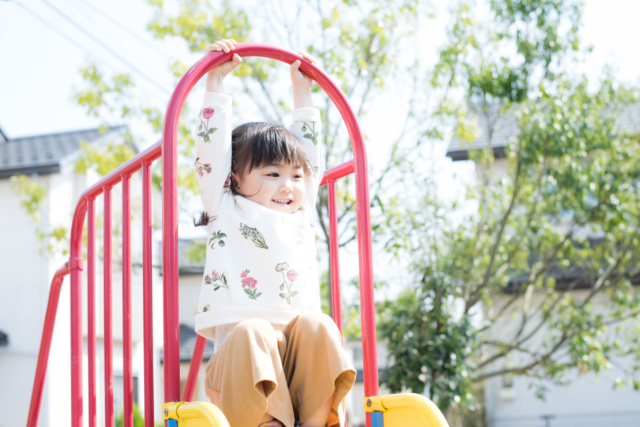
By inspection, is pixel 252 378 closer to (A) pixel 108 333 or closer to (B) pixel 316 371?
(B) pixel 316 371

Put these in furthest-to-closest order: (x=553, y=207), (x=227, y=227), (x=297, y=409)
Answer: (x=553, y=207) < (x=227, y=227) < (x=297, y=409)

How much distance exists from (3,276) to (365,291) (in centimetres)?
804

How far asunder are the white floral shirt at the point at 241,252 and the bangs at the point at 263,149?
0.05 meters

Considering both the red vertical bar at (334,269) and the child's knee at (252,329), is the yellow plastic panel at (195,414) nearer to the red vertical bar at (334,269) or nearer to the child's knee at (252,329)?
the child's knee at (252,329)

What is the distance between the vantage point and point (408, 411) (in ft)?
4.87

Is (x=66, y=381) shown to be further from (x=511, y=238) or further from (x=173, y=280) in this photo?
(x=173, y=280)

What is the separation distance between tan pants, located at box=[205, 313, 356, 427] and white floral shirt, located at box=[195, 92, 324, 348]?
0.10 meters

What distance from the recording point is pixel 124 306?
1.84m

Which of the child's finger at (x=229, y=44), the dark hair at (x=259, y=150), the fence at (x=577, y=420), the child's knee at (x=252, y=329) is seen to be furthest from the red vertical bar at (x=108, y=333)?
the fence at (x=577, y=420)

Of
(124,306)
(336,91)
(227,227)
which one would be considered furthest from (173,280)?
(336,91)

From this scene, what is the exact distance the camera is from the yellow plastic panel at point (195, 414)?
1251mm

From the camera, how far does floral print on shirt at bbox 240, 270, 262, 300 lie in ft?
5.50

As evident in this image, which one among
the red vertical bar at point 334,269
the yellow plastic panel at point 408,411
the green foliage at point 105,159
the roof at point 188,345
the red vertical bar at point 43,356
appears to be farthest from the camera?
the roof at point 188,345

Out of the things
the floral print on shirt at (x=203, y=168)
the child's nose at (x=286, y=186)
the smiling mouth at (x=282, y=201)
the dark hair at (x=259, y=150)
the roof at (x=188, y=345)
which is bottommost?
the roof at (x=188, y=345)
